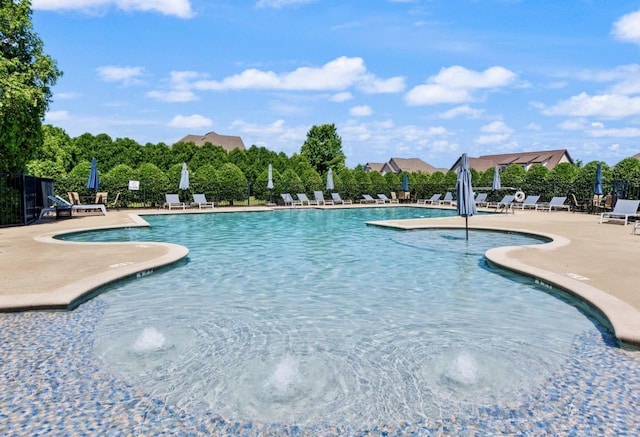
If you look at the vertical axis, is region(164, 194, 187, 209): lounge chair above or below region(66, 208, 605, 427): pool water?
above

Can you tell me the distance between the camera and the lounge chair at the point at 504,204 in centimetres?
2452

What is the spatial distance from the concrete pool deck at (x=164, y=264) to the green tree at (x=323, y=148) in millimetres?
45209

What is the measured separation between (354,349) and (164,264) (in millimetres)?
4920

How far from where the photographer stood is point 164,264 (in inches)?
335

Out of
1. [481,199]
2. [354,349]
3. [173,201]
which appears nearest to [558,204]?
[481,199]

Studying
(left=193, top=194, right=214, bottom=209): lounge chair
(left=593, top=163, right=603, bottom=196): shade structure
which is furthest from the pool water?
(left=193, top=194, right=214, bottom=209): lounge chair

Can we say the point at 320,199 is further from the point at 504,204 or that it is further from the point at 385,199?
the point at 504,204

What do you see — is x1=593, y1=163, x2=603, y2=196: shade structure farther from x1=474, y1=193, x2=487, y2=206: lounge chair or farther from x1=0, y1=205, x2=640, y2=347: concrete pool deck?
x1=0, y1=205, x2=640, y2=347: concrete pool deck

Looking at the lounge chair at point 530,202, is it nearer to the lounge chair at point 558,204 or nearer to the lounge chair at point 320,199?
the lounge chair at point 558,204

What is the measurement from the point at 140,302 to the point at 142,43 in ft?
43.0

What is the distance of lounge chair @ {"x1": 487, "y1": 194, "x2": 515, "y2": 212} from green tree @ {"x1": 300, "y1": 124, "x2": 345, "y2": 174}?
31.7 meters

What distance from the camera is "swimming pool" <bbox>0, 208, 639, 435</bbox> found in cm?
355

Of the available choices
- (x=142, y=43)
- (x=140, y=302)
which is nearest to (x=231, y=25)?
(x=142, y=43)

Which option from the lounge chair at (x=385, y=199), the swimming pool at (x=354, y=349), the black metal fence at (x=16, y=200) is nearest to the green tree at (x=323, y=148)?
the lounge chair at (x=385, y=199)
